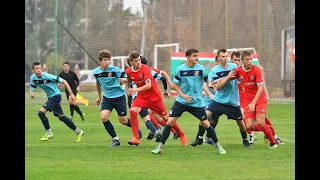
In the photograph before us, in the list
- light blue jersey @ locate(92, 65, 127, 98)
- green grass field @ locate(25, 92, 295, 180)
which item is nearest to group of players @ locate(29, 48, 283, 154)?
light blue jersey @ locate(92, 65, 127, 98)

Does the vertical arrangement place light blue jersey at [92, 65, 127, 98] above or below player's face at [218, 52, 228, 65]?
below

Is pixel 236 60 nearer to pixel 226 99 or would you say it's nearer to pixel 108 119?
pixel 226 99

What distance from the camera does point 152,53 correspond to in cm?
3606

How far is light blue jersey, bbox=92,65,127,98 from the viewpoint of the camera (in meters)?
15.3

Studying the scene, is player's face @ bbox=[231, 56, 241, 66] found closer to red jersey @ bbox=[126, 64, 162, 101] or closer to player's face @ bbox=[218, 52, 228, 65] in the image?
player's face @ bbox=[218, 52, 228, 65]

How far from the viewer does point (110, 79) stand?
603 inches

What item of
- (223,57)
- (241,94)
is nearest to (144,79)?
(223,57)

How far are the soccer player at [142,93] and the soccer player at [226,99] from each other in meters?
0.94

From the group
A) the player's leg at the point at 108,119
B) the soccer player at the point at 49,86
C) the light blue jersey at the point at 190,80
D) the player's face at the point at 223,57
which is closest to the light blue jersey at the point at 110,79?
the player's leg at the point at 108,119

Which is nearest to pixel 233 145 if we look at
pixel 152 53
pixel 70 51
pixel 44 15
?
pixel 152 53

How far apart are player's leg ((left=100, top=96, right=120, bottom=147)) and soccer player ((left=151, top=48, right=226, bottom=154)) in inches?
84.5

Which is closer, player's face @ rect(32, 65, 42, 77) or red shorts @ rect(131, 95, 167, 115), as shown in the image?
red shorts @ rect(131, 95, 167, 115)

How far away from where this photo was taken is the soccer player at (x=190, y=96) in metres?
12.9
